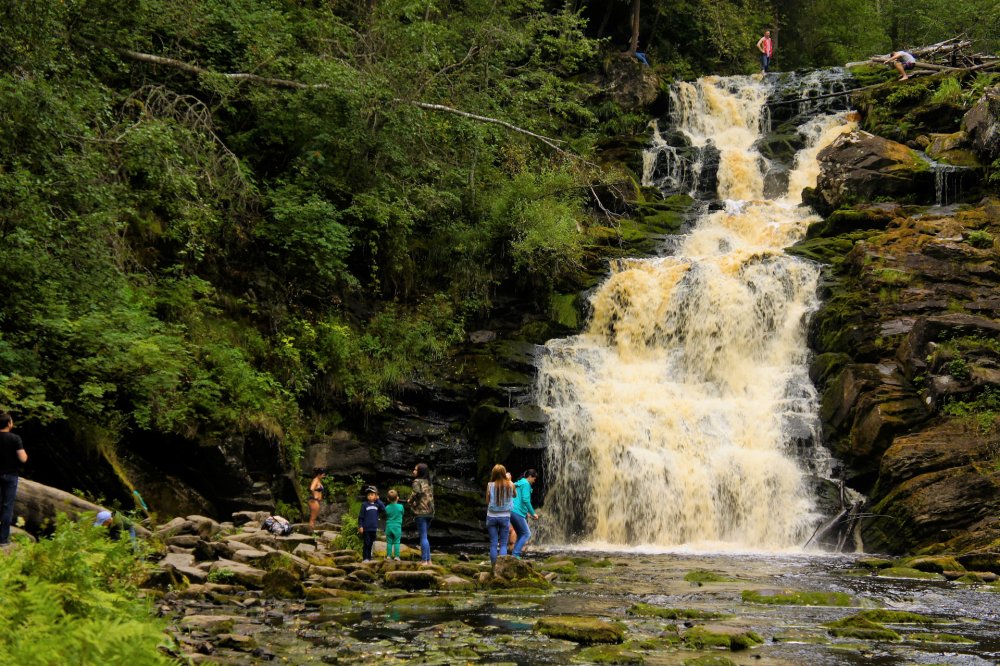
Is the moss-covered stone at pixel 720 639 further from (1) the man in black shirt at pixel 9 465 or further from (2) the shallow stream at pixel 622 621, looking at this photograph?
(1) the man in black shirt at pixel 9 465

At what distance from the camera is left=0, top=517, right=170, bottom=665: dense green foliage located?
14.6 feet

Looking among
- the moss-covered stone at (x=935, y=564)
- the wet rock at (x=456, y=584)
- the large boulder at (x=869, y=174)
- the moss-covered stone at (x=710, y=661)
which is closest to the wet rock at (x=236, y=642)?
the moss-covered stone at (x=710, y=661)

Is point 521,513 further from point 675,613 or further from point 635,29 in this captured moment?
point 635,29

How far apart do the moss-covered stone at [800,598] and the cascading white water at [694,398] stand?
22.9 ft

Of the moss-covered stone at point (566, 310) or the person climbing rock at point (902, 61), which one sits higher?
the person climbing rock at point (902, 61)

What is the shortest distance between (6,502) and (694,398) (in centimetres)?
1636

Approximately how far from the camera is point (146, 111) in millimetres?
17406

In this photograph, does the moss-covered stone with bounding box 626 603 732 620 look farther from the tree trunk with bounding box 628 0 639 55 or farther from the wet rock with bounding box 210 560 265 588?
the tree trunk with bounding box 628 0 639 55

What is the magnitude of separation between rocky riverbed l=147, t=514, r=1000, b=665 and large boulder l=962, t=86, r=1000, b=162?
1681 centimetres

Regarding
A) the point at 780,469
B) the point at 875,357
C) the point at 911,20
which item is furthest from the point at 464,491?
the point at 911,20

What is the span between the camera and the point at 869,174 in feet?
92.5

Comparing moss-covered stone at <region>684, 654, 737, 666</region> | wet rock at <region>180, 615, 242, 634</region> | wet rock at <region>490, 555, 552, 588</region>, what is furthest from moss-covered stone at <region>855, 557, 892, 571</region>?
wet rock at <region>180, 615, 242, 634</region>

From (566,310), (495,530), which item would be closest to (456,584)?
(495,530)

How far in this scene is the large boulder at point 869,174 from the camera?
28.0m
